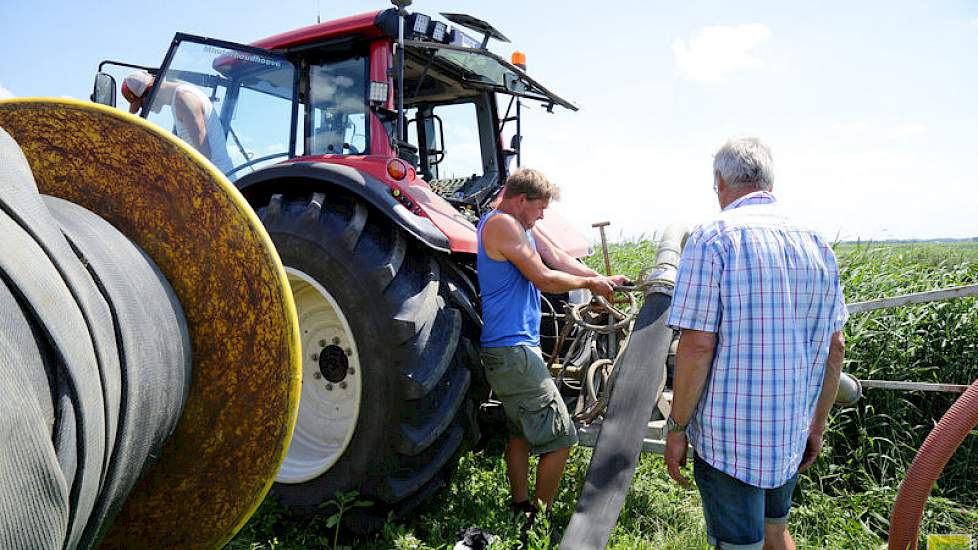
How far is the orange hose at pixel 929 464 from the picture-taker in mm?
2273

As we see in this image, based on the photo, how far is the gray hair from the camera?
2121 mm

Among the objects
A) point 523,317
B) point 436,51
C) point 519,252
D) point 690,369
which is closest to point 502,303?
point 523,317

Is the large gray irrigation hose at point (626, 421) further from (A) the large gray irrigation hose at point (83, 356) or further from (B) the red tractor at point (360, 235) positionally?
(A) the large gray irrigation hose at point (83, 356)

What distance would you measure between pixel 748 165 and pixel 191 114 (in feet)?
9.45

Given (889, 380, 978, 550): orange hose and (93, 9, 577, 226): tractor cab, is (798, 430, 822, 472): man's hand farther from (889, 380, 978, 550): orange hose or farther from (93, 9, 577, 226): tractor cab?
(93, 9, 577, 226): tractor cab

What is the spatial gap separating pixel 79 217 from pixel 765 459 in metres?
1.92

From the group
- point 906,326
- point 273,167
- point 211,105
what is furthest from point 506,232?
point 906,326

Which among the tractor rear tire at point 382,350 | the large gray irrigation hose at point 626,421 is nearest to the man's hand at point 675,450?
the large gray irrigation hose at point 626,421

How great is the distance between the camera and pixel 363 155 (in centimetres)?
346

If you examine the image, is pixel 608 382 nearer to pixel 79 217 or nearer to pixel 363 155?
pixel 363 155

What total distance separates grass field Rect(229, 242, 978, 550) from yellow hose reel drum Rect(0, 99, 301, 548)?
112cm

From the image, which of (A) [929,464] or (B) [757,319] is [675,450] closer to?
(B) [757,319]

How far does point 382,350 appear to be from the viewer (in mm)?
2844

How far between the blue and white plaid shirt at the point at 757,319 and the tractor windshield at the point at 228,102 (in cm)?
248
